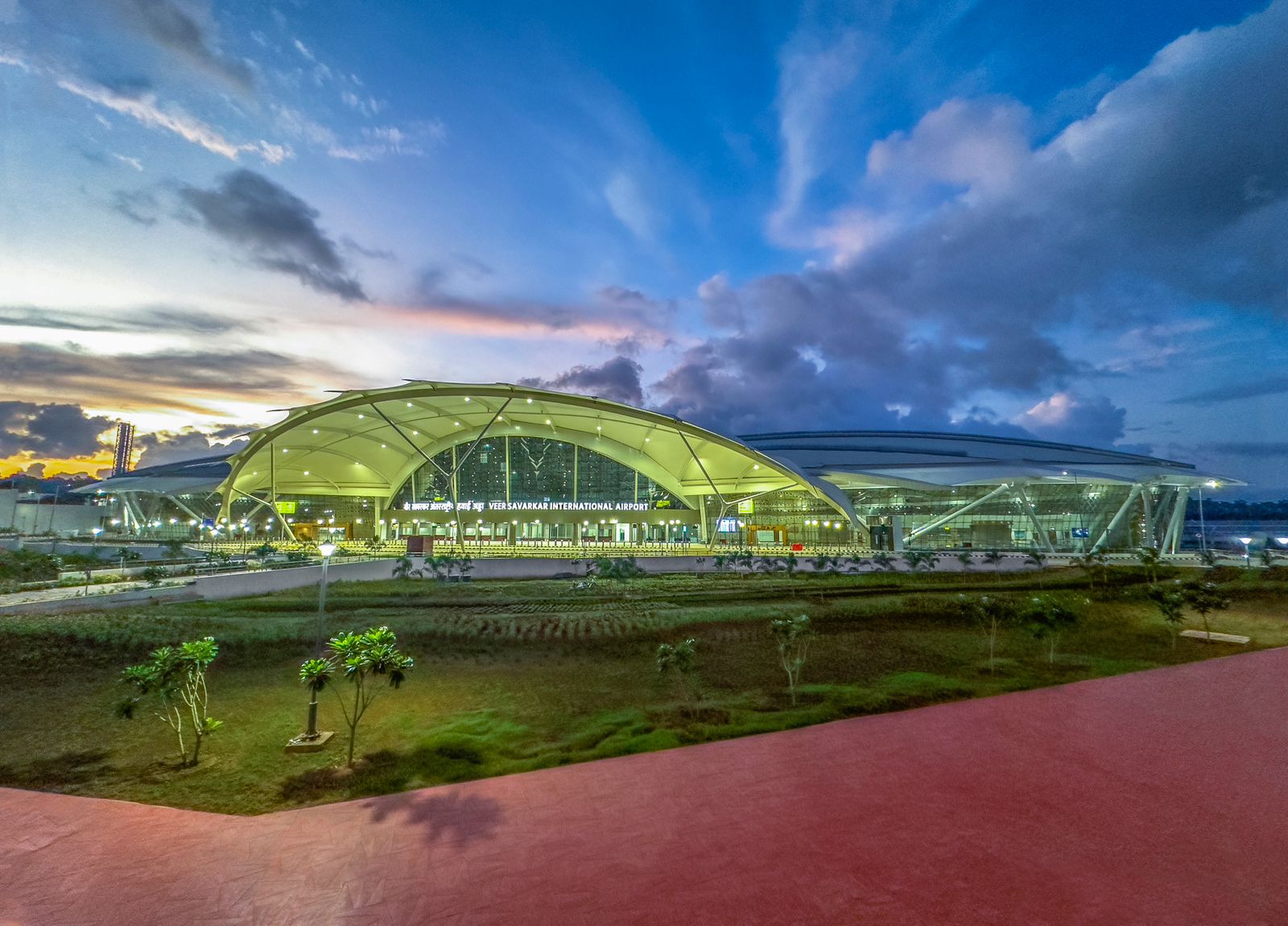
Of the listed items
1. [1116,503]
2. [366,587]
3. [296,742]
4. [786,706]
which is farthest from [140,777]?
[1116,503]

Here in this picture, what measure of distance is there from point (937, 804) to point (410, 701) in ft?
36.0

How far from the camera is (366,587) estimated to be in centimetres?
2912

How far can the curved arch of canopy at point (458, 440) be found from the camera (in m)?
43.4

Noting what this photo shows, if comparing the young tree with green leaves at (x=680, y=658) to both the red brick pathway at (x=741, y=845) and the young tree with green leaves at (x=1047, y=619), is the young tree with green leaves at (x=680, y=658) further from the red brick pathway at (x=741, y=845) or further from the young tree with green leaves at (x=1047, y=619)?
the young tree with green leaves at (x=1047, y=619)

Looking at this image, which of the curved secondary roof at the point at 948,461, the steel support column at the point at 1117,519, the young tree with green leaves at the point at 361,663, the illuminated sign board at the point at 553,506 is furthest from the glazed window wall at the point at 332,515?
the steel support column at the point at 1117,519

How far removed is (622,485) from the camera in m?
57.5

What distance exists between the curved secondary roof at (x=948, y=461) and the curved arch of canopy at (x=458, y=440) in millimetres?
5481

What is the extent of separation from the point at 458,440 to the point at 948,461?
151 feet

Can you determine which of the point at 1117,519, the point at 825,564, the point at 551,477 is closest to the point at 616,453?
the point at 551,477

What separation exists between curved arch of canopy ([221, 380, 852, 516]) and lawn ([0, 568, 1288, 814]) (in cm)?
1865

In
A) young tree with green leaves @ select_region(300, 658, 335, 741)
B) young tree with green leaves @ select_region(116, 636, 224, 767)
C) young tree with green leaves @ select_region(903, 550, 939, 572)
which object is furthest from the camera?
young tree with green leaves @ select_region(903, 550, 939, 572)

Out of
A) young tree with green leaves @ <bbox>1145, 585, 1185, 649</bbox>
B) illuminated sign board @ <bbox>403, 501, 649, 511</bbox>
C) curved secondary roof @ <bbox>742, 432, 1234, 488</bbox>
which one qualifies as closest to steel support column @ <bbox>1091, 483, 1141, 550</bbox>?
curved secondary roof @ <bbox>742, 432, 1234, 488</bbox>

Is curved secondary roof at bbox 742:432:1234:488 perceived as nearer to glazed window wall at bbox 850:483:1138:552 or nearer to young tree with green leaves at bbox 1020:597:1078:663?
glazed window wall at bbox 850:483:1138:552

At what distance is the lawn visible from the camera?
991 cm
